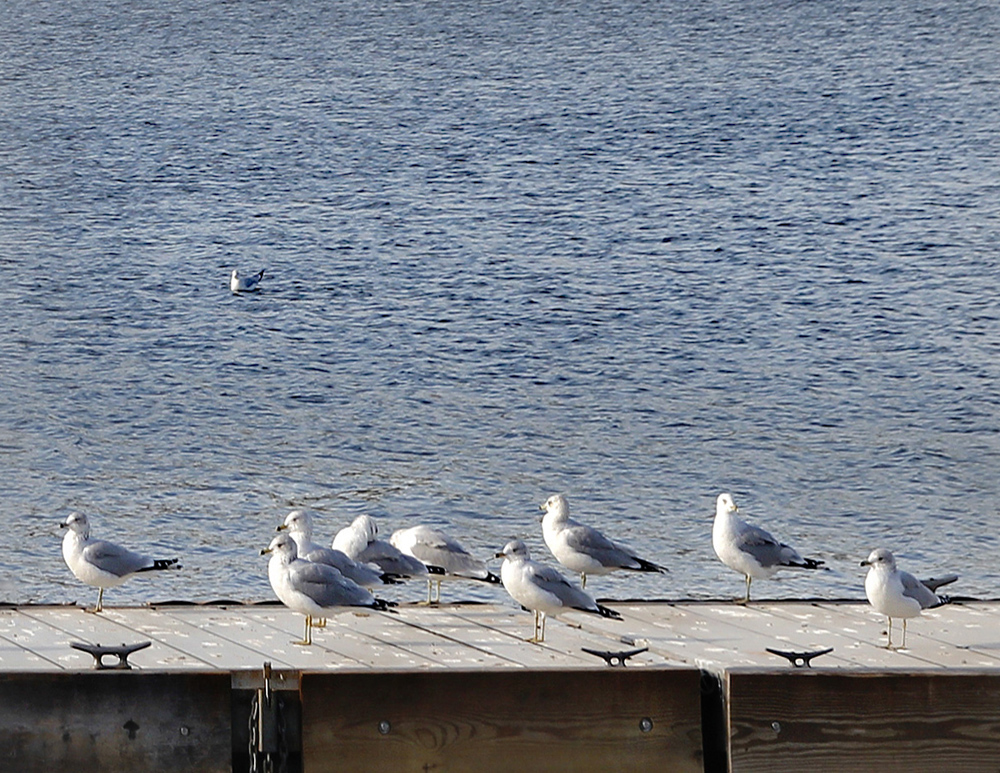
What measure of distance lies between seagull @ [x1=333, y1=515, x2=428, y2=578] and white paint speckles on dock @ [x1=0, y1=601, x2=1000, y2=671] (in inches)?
19.9

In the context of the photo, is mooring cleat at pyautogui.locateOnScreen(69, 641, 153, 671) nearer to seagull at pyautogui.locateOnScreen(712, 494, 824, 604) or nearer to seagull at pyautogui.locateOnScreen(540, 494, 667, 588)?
seagull at pyautogui.locateOnScreen(540, 494, 667, 588)

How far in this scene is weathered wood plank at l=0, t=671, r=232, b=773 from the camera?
675 centimetres

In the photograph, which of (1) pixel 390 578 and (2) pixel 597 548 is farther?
(2) pixel 597 548

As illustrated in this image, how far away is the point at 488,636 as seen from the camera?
8.27 metres

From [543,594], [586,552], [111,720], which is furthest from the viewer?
[586,552]

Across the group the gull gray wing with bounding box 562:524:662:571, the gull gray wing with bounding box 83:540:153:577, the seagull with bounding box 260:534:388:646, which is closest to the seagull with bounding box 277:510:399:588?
the seagull with bounding box 260:534:388:646

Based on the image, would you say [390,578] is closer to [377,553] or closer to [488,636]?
[377,553]

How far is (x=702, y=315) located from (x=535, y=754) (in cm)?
1760

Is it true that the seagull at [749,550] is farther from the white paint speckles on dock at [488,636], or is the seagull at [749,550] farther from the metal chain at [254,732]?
the metal chain at [254,732]

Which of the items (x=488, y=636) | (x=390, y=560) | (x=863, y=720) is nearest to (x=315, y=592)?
(x=488, y=636)

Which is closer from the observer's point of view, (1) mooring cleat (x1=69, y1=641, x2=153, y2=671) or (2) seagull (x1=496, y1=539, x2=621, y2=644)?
(1) mooring cleat (x1=69, y1=641, x2=153, y2=671)

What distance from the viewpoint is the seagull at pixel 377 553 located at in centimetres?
939

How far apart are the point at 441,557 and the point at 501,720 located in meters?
2.71

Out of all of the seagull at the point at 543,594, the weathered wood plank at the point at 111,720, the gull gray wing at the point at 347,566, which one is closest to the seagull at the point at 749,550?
the seagull at the point at 543,594
